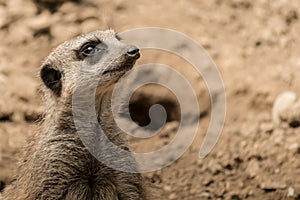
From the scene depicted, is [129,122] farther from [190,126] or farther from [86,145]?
[86,145]

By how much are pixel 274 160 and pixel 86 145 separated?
4.92ft

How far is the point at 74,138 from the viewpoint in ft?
12.8

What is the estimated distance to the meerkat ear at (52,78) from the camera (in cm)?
403

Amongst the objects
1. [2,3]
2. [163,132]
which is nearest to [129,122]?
[163,132]

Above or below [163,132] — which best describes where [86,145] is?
below

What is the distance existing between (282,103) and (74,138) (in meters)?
1.79

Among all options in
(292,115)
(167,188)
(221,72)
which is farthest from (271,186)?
(221,72)

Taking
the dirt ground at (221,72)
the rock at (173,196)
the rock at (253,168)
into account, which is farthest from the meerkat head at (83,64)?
the rock at (253,168)

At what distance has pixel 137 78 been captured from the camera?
217 inches

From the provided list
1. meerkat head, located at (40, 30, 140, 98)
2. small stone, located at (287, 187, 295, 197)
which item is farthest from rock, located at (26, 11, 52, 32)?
small stone, located at (287, 187, 295, 197)

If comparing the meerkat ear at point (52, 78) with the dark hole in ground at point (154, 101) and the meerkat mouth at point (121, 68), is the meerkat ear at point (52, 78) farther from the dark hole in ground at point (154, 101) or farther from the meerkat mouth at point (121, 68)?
the dark hole in ground at point (154, 101)

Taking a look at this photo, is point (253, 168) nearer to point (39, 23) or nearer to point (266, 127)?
point (266, 127)

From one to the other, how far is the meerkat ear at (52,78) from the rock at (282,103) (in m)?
1.76

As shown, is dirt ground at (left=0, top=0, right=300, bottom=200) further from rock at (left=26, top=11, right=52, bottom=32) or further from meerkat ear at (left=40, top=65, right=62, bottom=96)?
meerkat ear at (left=40, top=65, right=62, bottom=96)
